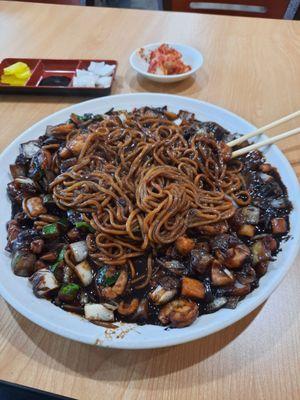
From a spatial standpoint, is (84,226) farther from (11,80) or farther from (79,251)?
(11,80)

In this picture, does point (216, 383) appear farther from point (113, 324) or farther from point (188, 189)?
point (188, 189)

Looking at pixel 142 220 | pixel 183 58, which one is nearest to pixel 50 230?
pixel 142 220

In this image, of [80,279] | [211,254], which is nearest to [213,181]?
[211,254]

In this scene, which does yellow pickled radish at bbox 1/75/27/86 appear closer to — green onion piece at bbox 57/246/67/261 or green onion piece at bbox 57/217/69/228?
green onion piece at bbox 57/217/69/228

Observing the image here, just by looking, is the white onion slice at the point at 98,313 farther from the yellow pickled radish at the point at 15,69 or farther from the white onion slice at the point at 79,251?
the yellow pickled radish at the point at 15,69

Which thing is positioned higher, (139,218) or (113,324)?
(139,218)

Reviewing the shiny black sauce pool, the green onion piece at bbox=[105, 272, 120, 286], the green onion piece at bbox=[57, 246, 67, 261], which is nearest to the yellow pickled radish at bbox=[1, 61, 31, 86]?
the shiny black sauce pool

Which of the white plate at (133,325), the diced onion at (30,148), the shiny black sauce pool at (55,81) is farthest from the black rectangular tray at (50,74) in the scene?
the white plate at (133,325)
